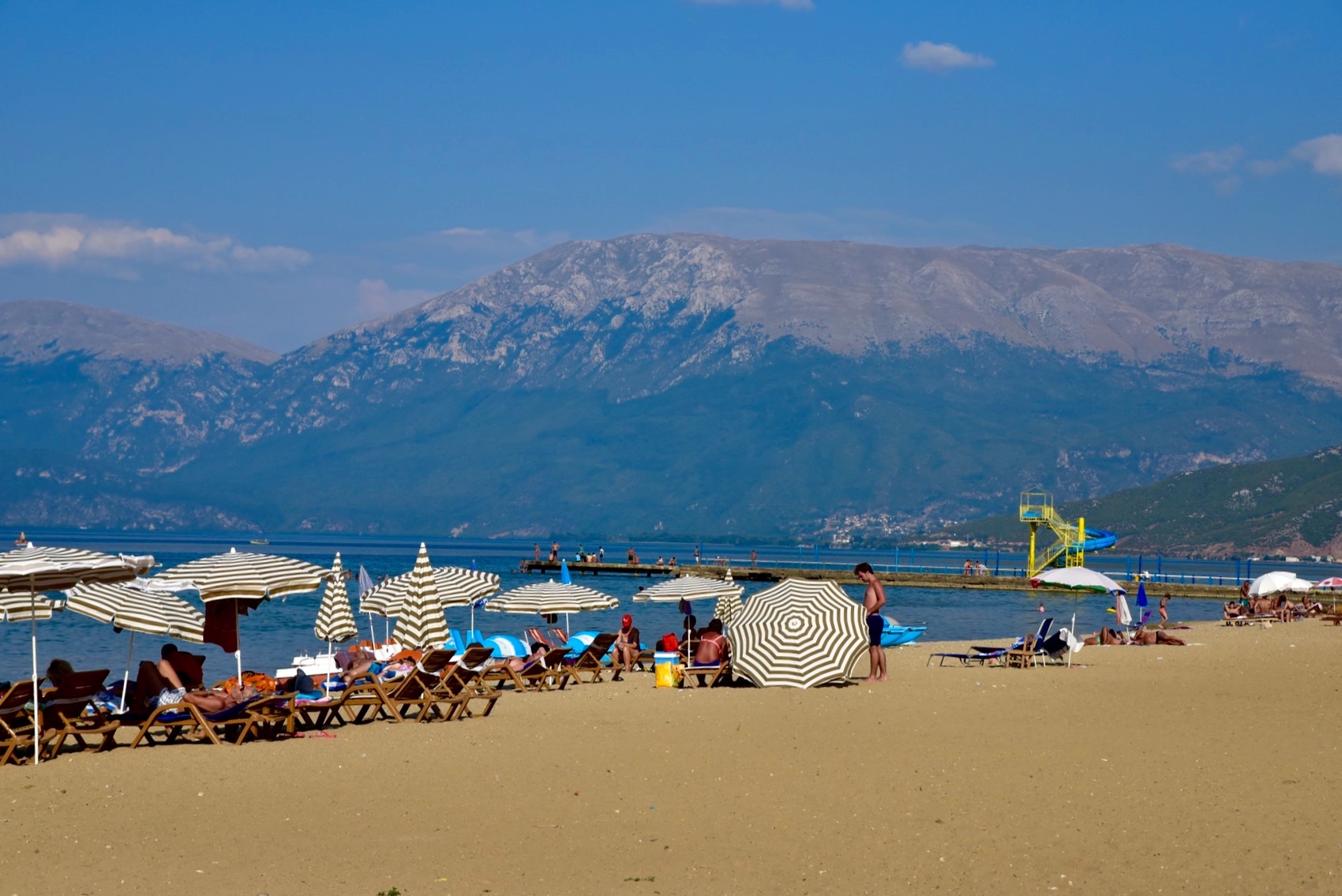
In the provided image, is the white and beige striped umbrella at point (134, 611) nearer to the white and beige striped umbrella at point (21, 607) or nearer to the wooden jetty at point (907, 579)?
the white and beige striped umbrella at point (21, 607)

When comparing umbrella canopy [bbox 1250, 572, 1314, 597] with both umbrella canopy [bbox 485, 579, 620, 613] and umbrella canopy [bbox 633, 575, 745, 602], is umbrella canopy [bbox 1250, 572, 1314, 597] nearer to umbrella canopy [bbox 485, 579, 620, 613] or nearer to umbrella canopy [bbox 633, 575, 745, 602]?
umbrella canopy [bbox 633, 575, 745, 602]

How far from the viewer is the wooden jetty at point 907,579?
71.7 m

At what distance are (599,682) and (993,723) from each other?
784 centimetres

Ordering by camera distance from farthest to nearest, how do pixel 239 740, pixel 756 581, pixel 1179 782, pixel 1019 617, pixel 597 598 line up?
pixel 756 581 → pixel 1019 617 → pixel 597 598 → pixel 239 740 → pixel 1179 782

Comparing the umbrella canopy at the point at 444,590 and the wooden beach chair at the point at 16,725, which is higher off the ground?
the umbrella canopy at the point at 444,590

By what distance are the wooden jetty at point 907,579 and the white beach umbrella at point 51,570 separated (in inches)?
2246

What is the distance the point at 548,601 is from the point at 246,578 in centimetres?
709

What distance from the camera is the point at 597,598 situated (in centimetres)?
2436

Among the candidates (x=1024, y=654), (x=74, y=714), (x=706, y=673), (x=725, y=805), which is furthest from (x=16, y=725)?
(x=1024, y=654)

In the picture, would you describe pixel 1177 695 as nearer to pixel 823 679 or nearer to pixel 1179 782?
pixel 823 679

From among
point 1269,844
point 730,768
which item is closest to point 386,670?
point 730,768

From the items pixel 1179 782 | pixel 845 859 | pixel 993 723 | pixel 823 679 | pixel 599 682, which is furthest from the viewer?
pixel 599 682

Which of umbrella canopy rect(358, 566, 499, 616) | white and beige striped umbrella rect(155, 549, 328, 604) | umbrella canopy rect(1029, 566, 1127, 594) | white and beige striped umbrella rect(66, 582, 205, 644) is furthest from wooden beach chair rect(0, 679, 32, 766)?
umbrella canopy rect(1029, 566, 1127, 594)

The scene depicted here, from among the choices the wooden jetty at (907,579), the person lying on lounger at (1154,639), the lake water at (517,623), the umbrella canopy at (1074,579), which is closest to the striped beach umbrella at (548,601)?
the lake water at (517,623)
